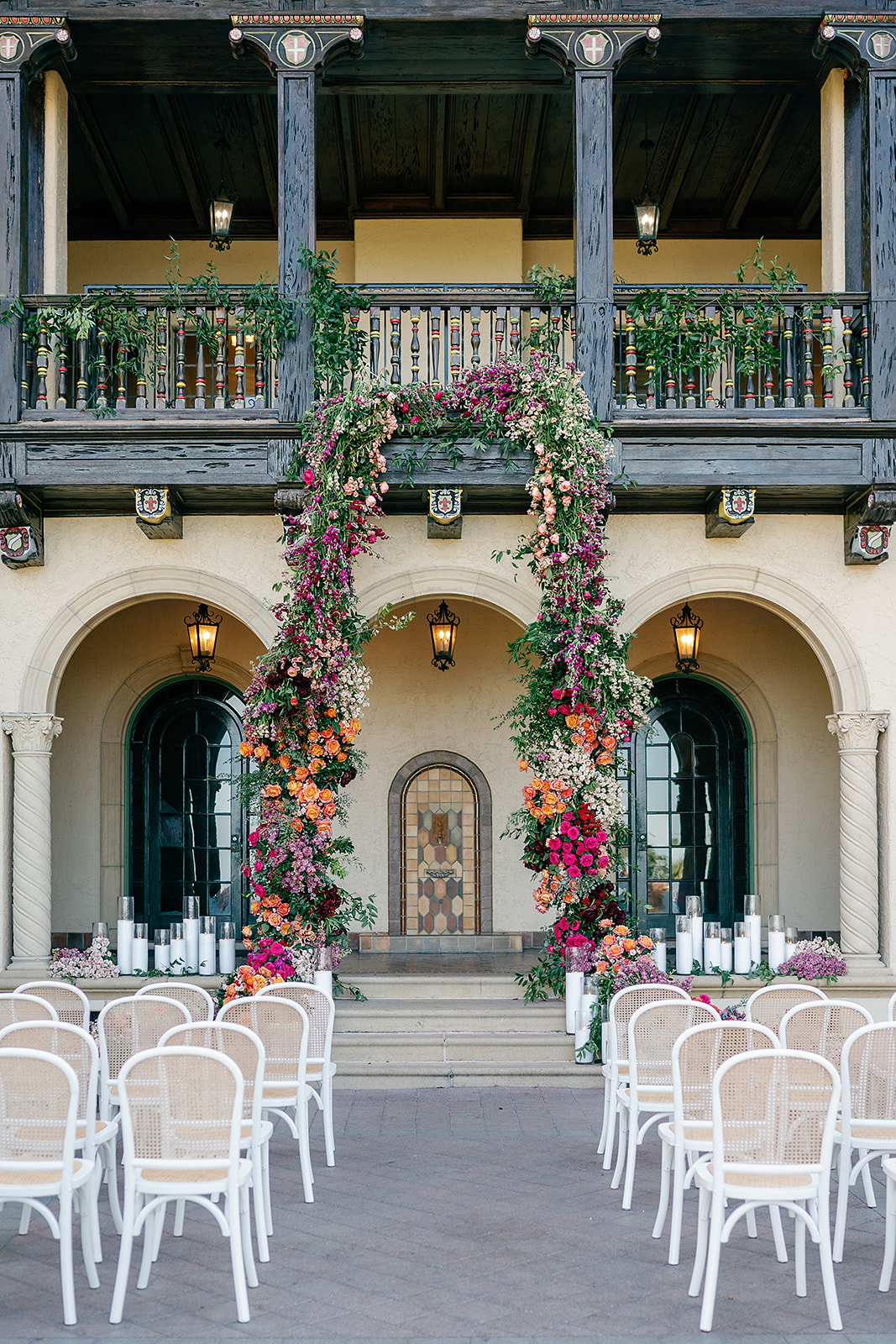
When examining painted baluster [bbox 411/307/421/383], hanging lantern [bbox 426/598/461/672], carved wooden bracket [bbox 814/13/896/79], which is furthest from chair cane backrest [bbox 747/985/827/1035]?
carved wooden bracket [bbox 814/13/896/79]

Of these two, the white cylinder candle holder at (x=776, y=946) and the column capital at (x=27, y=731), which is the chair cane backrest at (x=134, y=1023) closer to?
the column capital at (x=27, y=731)

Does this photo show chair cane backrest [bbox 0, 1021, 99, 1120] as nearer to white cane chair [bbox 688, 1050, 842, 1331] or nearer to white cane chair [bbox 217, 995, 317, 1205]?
white cane chair [bbox 217, 995, 317, 1205]

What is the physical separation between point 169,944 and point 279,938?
4.22ft

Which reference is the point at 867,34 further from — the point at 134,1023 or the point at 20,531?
the point at 134,1023

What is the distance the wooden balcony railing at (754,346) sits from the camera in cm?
913

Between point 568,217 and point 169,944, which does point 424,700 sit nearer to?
point 169,944

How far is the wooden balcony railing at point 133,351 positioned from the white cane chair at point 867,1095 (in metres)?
6.17

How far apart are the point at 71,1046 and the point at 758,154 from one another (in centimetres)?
964

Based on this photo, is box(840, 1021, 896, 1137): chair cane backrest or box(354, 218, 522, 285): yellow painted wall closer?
box(840, 1021, 896, 1137): chair cane backrest

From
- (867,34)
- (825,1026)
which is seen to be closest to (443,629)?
(867,34)

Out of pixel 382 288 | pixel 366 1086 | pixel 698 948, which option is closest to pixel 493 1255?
pixel 366 1086

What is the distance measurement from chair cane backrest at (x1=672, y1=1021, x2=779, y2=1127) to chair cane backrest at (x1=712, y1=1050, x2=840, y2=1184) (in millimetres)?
334

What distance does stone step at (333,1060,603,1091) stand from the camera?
855cm

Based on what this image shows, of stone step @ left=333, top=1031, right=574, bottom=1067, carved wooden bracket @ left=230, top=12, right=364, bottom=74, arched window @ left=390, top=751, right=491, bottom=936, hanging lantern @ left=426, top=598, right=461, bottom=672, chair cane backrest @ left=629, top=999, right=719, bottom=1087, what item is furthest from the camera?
arched window @ left=390, top=751, right=491, bottom=936
